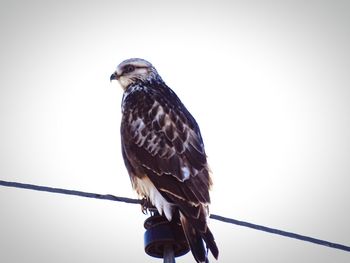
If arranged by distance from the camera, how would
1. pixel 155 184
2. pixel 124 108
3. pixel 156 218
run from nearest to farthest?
pixel 156 218 → pixel 155 184 → pixel 124 108

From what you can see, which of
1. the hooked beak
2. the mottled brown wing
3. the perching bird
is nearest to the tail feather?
the perching bird

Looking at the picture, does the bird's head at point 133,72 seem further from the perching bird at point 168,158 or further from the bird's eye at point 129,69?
the perching bird at point 168,158

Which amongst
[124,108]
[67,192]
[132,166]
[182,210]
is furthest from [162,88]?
[67,192]

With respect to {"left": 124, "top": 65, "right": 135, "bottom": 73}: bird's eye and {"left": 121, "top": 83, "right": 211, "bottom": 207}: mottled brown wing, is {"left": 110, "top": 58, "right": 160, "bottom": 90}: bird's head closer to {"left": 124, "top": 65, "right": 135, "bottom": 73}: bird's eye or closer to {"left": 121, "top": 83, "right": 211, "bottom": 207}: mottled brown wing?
{"left": 124, "top": 65, "right": 135, "bottom": 73}: bird's eye

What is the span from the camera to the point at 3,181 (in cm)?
410

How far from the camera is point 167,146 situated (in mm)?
6406

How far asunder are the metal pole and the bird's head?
155 inches

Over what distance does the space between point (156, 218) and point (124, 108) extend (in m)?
2.58

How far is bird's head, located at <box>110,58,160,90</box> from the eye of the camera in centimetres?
830

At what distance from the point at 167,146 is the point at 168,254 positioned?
6.78 ft

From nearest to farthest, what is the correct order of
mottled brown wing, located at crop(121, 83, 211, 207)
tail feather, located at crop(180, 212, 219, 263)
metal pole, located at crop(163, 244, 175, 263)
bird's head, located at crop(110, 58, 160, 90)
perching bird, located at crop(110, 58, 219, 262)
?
metal pole, located at crop(163, 244, 175, 263) → tail feather, located at crop(180, 212, 219, 263) → perching bird, located at crop(110, 58, 219, 262) → mottled brown wing, located at crop(121, 83, 211, 207) → bird's head, located at crop(110, 58, 160, 90)

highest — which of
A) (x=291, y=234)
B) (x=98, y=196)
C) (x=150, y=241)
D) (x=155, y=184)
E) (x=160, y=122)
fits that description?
(x=160, y=122)

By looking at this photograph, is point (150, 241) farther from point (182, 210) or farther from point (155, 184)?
point (155, 184)

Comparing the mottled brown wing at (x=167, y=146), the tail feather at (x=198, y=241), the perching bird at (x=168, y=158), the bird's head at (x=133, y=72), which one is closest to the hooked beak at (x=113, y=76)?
the bird's head at (x=133, y=72)
